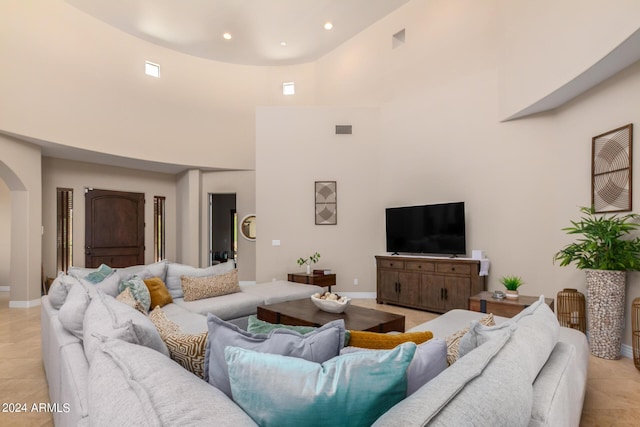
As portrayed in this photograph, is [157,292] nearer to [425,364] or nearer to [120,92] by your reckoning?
[425,364]

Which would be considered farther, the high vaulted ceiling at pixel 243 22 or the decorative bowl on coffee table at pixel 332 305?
the high vaulted ceiling at pixel 243 22

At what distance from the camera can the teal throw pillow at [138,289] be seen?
3252mm

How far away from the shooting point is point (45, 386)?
2.80 meters

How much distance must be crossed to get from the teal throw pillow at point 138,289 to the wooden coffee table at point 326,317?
1.12 metres

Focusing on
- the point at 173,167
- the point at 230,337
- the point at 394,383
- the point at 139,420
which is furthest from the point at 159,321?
the point at 173,167

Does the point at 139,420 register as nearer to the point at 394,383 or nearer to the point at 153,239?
the point at 394,383

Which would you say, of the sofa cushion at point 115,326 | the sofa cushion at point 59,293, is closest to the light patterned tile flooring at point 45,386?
the sofa cushion at point 59,293

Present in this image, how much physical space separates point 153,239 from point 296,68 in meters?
5.35

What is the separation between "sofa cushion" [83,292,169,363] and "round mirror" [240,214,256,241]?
6.21 m

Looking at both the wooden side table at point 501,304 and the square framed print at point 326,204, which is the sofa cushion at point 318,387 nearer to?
the wooden side table at point 501,304

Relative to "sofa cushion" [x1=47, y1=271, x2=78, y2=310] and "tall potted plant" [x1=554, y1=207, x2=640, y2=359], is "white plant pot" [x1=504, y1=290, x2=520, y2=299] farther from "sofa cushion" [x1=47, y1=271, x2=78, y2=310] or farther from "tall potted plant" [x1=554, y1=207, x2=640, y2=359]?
"sofa cushion" [x1=47, y1=271, x2=78, y2=310]

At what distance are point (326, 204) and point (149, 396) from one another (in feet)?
19.2

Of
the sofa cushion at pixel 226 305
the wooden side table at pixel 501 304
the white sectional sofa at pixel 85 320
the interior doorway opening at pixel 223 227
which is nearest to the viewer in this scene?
the white sectional sofa at pixel 85 320

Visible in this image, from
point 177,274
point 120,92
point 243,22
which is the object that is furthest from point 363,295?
point 120,92
